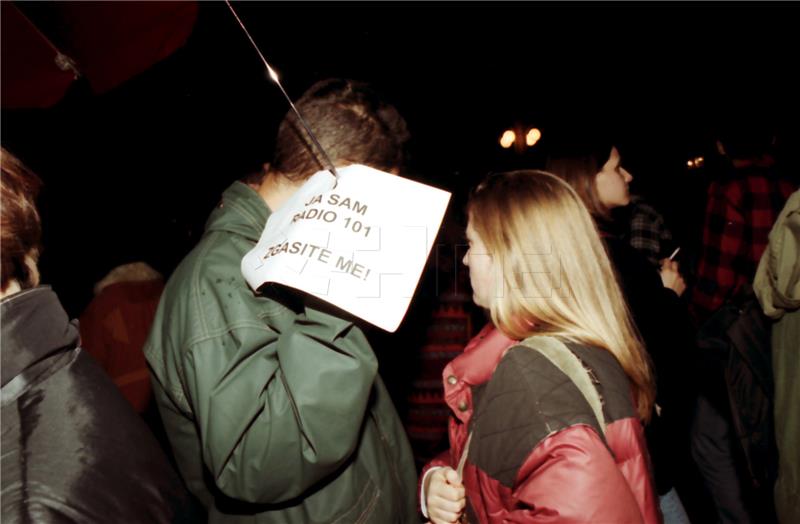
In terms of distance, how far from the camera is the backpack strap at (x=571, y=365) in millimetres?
1082

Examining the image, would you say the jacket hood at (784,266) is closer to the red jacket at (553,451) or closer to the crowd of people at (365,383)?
the crowd of people at (365,383)

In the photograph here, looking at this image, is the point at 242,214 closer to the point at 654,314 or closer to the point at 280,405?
the point at 280,405

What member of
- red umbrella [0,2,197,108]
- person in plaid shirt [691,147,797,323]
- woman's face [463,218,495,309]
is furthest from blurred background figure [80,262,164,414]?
person in plaid shirt [691,147,797,323]

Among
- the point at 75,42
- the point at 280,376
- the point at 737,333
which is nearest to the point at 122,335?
the point at 75,42

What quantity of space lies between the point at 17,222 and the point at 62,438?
1.61ft

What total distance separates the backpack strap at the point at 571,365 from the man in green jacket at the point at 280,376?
18.0 inches

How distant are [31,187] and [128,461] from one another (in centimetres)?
67

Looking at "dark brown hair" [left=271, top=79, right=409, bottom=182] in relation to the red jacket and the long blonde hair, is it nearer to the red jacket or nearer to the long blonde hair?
the long blonde hair

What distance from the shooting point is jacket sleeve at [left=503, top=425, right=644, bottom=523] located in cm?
95

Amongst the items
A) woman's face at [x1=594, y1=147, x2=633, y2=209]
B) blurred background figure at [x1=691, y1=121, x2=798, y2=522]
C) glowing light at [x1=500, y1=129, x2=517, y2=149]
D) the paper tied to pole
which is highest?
the paper tied to pole

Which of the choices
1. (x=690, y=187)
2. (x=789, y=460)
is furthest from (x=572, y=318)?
(x=690, y=187)

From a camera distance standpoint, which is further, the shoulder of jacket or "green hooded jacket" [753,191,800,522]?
"green hooded jacket" [753,191,800,522]

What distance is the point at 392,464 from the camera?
1.46 metres

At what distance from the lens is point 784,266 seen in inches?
68.2
